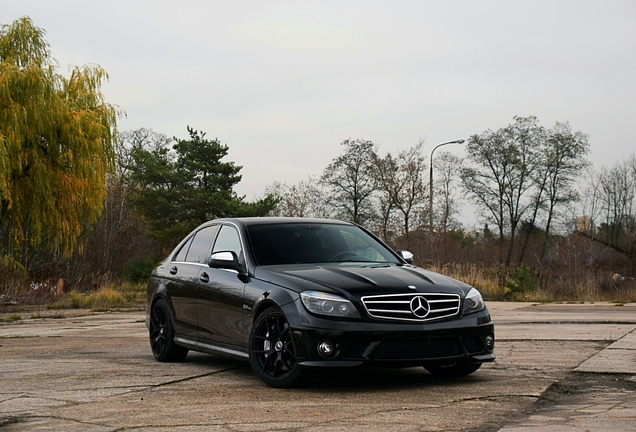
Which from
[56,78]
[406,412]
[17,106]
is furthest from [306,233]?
[56,78]

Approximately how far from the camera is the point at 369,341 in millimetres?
7039

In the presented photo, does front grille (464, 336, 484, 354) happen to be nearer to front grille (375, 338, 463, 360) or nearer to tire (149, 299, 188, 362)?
front grille (375, 338, 463, 360)

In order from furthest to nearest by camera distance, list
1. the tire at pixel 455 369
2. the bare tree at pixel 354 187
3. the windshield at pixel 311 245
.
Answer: the bare tree at pixel 354 187 → the windshield at pixel 311 245 → the tire at pixel 455 369

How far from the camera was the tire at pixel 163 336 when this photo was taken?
377 inches

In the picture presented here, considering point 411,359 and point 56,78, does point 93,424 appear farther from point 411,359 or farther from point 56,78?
point 56,78

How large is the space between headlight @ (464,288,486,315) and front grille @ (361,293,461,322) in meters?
0.28

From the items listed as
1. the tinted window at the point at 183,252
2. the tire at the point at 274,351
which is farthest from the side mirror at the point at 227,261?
the tinted window at the point at 183,252

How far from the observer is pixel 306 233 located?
883 cm

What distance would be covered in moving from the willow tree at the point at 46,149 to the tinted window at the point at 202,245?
14161 millimetres

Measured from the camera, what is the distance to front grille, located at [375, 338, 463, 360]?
23.2 ft

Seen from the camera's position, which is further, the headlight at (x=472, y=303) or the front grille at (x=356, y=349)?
the headlight at (x=472, y=303)

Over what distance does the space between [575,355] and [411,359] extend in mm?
3102

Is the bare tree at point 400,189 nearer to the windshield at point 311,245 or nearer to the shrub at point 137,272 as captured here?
the shrub at point 137,272

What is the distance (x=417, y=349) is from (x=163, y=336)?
3.62 m
